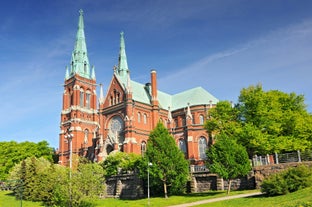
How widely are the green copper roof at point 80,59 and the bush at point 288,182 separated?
64.8 metres

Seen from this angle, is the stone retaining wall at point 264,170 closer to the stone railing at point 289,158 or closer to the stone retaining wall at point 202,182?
the stone retaining wall at point 202,182

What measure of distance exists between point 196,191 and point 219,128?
1253cm

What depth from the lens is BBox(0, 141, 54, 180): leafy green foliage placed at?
66938 millimetres

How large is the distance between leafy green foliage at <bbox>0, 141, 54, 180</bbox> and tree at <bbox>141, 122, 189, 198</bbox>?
4075 cm

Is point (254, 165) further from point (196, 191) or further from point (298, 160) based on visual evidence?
point (196, 191)

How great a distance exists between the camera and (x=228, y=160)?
2902cm

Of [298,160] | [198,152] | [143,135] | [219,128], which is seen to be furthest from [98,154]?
[298,160]

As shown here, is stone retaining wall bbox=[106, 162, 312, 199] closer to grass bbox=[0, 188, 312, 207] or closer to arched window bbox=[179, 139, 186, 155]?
grass bbox=[0, 188, 312, 207]

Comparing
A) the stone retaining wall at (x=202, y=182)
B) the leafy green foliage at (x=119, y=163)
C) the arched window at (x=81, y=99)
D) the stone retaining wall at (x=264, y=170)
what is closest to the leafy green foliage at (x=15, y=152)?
the arched window at (x=81, y=99)

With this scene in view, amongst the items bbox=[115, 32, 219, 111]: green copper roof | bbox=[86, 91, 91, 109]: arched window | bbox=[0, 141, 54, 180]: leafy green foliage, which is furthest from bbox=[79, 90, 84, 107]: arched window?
bbox=[0, 141, 54, 180]: leafy green foliage

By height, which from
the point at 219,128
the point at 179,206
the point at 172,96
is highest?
the point at 172,96

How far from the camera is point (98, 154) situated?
56125 mm

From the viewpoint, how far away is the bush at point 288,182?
813 inches

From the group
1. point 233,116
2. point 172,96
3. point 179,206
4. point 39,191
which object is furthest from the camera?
point 172,96
